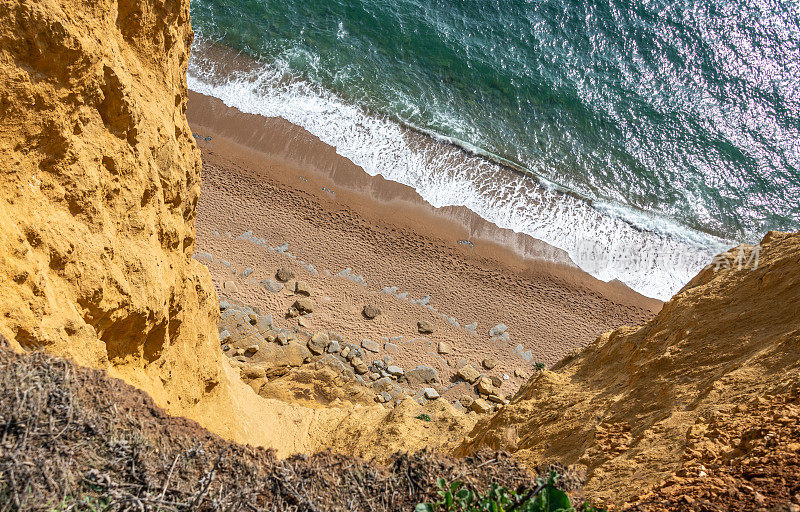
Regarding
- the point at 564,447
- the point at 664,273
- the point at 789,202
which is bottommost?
the point at 564,447

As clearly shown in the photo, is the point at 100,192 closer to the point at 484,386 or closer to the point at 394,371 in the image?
the point at 394,371

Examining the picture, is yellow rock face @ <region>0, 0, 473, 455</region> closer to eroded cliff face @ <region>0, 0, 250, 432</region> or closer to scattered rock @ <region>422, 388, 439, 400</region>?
eroded cliff face @ <region>0, 0, 250, 432</region>

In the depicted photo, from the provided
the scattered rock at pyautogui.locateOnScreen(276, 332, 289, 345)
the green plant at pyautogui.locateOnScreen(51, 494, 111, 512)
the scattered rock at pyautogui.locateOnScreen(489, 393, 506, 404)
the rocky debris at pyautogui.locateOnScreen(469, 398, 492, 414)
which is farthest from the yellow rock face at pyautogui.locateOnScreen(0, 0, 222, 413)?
the scattered rock at pyautogui.locateOnScreen(489, 393, 506, 404)

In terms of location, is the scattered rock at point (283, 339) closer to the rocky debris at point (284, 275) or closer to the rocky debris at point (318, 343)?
the rocky debris at point (318, 343)

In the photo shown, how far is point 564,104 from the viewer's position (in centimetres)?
2222

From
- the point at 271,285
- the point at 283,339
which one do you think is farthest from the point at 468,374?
the point at 271,285

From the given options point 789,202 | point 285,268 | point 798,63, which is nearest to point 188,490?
point 285,268

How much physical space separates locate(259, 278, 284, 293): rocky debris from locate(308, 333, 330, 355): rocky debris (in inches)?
76.3

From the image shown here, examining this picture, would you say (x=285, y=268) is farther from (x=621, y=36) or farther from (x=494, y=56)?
(x=621, y=36)

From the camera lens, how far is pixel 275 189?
1702cm

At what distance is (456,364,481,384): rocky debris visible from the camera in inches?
564

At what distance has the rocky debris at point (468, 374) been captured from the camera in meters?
14.3

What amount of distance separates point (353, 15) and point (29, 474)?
76.6 ft

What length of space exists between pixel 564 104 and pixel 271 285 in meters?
15.2
